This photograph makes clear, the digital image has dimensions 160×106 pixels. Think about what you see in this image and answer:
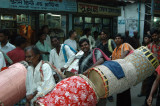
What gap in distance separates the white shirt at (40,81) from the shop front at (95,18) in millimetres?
6497

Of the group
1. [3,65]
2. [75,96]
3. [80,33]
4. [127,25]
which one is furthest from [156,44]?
[127,25]

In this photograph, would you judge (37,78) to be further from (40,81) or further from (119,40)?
(119,40)

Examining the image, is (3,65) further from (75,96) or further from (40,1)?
(40,1)

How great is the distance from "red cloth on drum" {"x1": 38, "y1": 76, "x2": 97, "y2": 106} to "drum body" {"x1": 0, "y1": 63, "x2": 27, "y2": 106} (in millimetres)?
711

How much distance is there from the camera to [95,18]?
10.9m

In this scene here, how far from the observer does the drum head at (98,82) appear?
129 inches

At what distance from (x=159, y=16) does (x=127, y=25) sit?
2368 mm

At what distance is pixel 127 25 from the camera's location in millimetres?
16500

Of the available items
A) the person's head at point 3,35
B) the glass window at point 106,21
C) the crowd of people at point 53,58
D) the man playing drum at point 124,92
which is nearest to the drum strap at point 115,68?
the crowd of people at point 53,58

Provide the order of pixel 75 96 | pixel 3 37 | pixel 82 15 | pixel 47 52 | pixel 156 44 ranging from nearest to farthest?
pixel 75 96, pixel 3 37, pixel 156 44, pixel 47 52, pixel 82 15

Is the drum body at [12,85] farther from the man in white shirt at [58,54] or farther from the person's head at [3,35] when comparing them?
the man in white shirt at [58,54]

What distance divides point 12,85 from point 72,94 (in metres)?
0.99

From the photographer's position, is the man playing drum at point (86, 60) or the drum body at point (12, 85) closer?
the drum body at point (12, 85)

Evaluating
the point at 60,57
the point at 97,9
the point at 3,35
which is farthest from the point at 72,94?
the point at 97,9
